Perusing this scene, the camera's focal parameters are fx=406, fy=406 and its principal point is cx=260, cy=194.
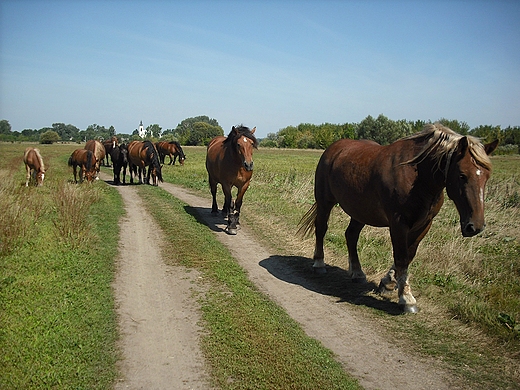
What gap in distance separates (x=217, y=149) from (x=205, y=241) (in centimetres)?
349

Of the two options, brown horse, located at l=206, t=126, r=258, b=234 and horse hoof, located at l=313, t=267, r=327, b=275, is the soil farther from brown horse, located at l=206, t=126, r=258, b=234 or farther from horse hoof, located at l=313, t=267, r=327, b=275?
brown horse, located at l=206, t=126, r=258, b=234

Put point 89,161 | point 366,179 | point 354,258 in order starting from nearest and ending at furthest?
point 366,179, point 354,258, point 89,161

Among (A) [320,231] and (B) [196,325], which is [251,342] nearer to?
(B) [196,325]

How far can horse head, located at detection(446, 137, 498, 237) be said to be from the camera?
434 cm

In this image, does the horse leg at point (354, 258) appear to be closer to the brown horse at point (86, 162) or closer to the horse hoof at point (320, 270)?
the horse hoof at point (320, 270)

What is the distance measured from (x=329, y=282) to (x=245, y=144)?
13.6 feet

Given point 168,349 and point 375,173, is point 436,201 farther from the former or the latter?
point 168,349

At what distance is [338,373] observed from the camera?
12.7 ft

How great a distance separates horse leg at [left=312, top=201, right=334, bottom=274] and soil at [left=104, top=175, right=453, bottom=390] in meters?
0.21

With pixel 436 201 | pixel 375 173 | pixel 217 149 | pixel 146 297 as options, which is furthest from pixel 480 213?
pixel 217 149

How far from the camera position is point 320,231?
704 centimetres

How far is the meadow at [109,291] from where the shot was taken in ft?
13.0

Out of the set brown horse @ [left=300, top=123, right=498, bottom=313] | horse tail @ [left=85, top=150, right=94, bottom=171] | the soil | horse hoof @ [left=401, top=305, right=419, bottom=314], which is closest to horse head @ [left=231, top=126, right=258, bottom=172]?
the soil

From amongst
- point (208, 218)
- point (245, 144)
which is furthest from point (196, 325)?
point (208, 218)
